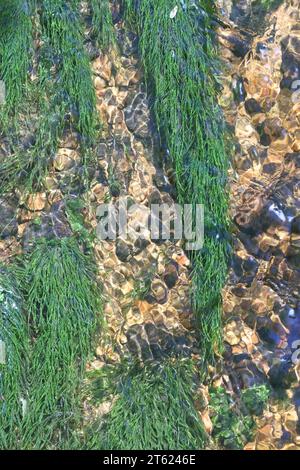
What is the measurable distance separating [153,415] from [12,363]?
64 centimetres

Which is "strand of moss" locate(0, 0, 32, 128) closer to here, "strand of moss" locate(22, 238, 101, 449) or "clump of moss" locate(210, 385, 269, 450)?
"strand of moss" locate(22, 238, 101, 449)

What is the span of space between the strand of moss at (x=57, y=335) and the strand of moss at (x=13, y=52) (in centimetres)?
73

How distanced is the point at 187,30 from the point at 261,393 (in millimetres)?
1624

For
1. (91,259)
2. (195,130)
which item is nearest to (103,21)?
(195,130)

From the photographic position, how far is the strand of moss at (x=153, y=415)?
121 inches

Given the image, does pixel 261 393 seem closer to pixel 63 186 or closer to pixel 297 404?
pixel 297 404

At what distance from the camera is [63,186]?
3645 mm

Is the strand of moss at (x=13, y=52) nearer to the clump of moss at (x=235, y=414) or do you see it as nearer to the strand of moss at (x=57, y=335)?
the strand of moss at (x=57, y=335)

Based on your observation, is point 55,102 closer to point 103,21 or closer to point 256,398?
point 103,21

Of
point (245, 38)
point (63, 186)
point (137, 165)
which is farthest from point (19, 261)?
point (245, 38)

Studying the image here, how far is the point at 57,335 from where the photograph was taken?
3311 millimetres

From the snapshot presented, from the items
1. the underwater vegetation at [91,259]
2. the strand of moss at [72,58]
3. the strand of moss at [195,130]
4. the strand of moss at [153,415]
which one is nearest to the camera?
the strand of moss at [153,415]

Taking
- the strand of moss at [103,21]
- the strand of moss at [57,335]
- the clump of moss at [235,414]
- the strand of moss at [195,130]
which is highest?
the strand of moss at [103,21]

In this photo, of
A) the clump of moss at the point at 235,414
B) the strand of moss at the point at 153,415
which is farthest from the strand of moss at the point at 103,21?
the clump of moss at the point at 235,414
